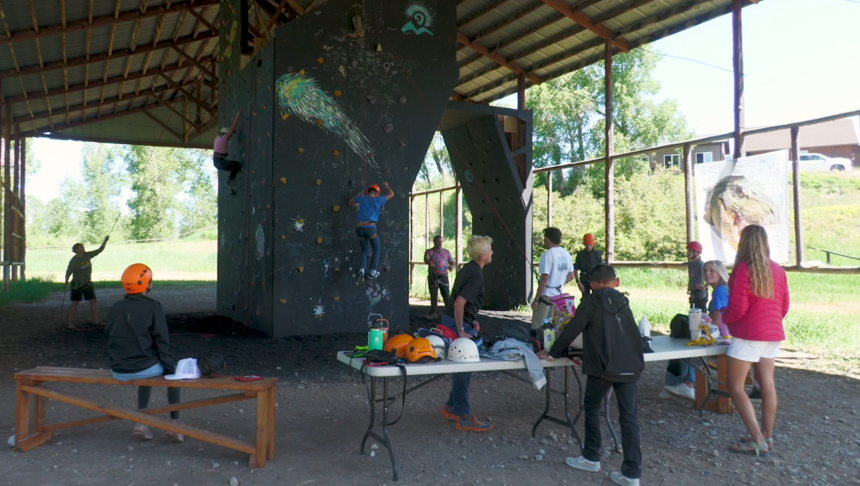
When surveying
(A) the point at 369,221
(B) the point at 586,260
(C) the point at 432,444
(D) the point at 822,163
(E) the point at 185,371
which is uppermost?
(D) the point at 822,163

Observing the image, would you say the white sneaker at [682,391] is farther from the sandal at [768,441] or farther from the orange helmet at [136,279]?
the orange helmet at [136,279]

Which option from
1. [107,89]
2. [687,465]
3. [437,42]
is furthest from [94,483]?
[107,89]

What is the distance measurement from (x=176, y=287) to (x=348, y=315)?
1518cm

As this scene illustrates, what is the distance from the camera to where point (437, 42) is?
10539mm

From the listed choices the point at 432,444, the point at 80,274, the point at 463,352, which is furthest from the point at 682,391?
the point at 80,274

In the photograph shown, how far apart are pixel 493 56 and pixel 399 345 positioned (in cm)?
1160

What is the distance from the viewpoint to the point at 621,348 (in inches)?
159

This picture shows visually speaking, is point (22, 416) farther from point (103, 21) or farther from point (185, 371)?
point (103, 21)

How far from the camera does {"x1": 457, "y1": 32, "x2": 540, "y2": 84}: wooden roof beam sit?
47.3ft

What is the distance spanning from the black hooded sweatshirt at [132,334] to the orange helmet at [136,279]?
0.07 metres

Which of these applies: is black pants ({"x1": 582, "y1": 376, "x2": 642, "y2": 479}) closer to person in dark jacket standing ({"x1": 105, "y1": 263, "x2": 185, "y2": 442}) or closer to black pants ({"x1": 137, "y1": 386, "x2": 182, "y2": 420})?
person in dark jacket standing ({"x1": 105, "y1": 263, "x2": 185, "y2": 442})

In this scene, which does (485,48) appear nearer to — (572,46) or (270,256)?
(572,46)

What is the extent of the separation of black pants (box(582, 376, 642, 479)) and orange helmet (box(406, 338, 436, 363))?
42.2 inches

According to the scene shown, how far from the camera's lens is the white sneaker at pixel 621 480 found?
3941 mm
